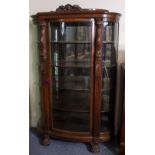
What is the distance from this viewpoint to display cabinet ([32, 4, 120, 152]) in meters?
1.88

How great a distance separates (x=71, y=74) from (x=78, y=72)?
0.07m

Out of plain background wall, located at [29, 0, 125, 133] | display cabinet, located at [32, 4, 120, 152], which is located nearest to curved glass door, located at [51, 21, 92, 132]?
display cabinet, located at [32, 4, 120, 152]

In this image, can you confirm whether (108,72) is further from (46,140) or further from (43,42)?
(46,140)

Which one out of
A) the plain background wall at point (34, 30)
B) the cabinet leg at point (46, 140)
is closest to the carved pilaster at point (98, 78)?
the plain background wall at point (34, 30)

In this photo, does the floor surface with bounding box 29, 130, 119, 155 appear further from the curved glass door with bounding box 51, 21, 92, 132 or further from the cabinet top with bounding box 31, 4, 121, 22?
the cabinet top with bounding box 31, 4, 121, 22

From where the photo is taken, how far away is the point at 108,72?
6.58 feet

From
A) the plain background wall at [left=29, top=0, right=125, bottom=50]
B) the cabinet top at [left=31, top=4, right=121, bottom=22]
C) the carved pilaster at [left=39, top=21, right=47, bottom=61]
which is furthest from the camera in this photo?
the plain background wall at [left=29, top=0, right=125, bottom=50]

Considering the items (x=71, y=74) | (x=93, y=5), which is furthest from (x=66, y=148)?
(x=93, y=5)

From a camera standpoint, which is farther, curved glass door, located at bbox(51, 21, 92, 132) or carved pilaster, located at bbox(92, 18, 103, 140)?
curved glass door, located at bbox(51, 21, 92, 132)

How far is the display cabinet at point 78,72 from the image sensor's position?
73.8 inches

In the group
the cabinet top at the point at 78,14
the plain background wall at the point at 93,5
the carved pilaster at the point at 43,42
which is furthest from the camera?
the plain background wall at the point at 93,5

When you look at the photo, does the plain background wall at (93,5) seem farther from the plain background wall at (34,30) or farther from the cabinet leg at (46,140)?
the cabinet leg at (46,140)
